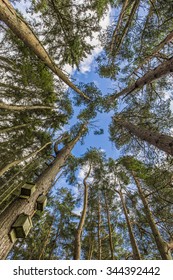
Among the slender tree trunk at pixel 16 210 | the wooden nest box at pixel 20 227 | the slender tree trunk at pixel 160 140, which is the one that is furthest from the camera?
the slender tree trunk at pixel 160 140

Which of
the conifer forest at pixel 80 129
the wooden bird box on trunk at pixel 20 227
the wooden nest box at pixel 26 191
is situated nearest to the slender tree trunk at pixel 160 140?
the conifer forest at pixel 80 129

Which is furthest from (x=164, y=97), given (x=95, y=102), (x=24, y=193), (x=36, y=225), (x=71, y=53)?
(x=36, y=225)

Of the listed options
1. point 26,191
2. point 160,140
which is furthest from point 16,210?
point 160,140

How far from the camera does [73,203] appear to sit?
38.8 feet

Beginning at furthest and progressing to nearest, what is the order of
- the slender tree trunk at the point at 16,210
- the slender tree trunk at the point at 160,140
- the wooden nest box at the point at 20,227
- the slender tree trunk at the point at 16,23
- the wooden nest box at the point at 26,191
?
the slender tree trunk at the point at 160,140
the slender tree trunk at the point at 16,23
the wooden nest box at the point at 26,191
the wooden nest box at the point at 20,227
the slender tree trunk at the point at 16,210

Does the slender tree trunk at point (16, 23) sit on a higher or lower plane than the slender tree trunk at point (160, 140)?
higher

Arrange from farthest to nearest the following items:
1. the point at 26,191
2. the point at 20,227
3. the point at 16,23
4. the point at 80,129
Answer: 1. the point at 80,129
2. the point at 16,23
3. the point at 26,191
4. the point at 20,227

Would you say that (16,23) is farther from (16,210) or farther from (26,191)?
(16,210)

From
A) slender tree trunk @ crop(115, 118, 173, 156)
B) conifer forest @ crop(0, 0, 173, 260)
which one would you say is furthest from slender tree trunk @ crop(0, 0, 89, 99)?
slender tree trunk @ crop(115, 118, 173, 156)

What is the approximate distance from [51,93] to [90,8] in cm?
368

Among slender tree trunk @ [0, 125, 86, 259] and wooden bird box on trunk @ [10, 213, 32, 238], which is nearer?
slender tree trunk @ [0, 125, 86, 259]

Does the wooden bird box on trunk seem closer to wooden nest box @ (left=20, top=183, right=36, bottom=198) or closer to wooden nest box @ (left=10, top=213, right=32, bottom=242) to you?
wooden nest box @ (left=10, top=213, right=32, bottom=242)

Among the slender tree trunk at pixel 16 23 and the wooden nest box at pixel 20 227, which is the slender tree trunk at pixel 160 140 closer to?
the slender tree trunk at pixel 16 23
